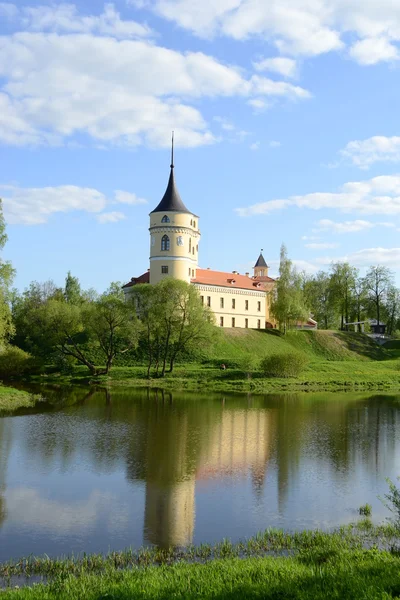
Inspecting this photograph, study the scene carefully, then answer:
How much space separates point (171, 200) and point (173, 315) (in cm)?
1711

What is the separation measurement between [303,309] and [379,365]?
34.4 ft

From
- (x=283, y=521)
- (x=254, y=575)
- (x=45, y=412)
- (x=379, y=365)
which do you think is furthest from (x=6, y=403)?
(x=379, y=365)

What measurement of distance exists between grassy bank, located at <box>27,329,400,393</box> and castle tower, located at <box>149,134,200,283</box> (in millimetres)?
8851

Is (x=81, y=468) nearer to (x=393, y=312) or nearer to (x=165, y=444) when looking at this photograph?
(x=165, y=444)

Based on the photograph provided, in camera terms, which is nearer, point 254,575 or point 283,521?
point 254,575

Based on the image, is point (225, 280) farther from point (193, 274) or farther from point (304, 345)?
point (304, 345)

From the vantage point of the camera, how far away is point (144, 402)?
35.7 metres

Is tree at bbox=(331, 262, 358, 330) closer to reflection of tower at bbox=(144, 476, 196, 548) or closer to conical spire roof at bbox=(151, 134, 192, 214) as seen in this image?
conical spire roof at bbox=(151, 134, 192, 214)

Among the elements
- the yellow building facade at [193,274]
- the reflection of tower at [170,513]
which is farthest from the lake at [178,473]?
the yellow building facade at [193,274]

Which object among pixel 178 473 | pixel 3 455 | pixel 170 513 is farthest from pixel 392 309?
pixel 170 513

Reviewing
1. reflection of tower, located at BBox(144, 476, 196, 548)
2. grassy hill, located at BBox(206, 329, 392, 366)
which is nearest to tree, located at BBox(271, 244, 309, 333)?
grassy hill, located at BBox(206, 329, 392, 366)

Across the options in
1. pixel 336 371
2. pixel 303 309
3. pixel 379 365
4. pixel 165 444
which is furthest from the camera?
pixel 303 309

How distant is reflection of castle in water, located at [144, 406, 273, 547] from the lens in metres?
13.6

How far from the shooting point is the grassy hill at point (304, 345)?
6106 cm
